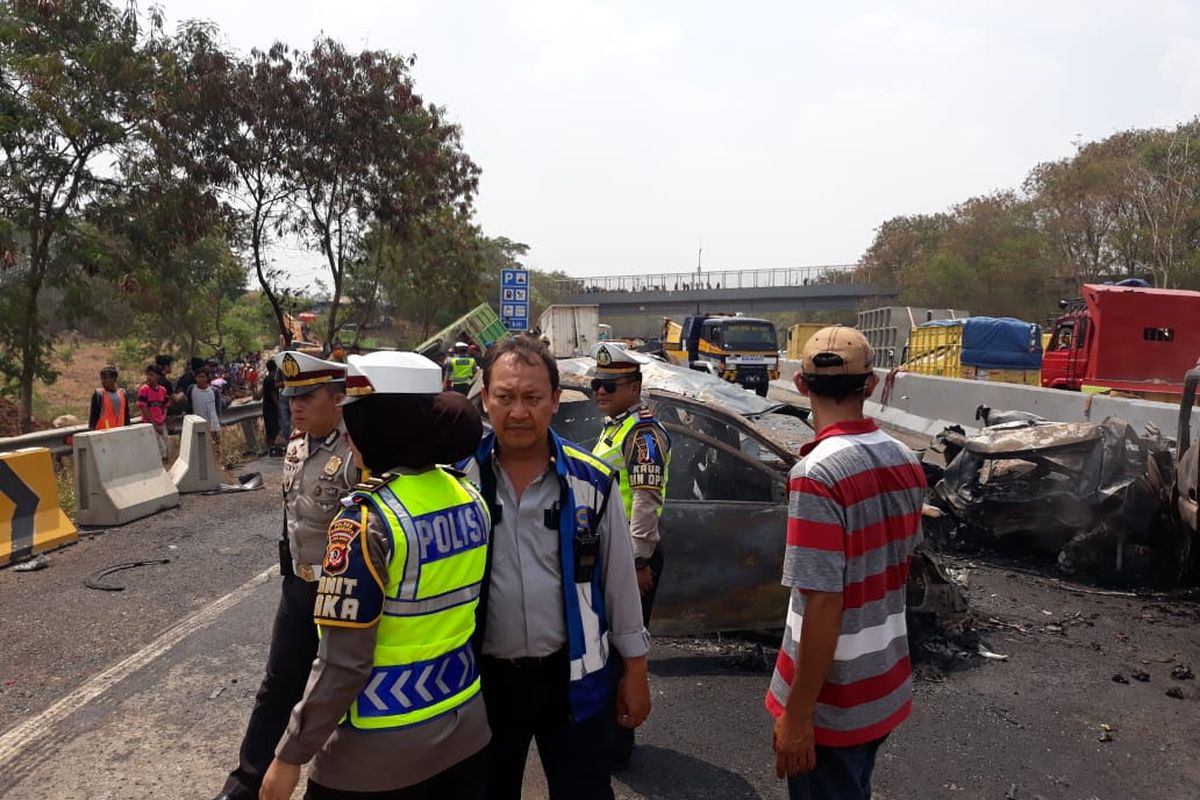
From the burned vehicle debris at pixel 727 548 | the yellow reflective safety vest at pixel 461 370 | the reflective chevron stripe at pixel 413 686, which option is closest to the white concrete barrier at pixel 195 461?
the yellow reflective safety vest at pixel 461 370

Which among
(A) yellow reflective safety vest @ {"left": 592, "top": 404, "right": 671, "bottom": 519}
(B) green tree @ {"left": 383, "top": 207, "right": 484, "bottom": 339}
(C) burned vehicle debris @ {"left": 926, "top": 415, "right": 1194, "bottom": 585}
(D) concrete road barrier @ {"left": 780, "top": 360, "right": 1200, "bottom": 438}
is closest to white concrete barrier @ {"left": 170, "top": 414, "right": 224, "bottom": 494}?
(A) yellow reflective safety vest @ {"left": 592, "top": 404, "right": 671, "bottom": 519}

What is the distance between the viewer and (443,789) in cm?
195

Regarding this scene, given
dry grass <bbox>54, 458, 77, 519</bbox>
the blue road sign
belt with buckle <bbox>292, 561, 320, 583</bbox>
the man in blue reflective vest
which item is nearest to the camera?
the man in blue reflective vest

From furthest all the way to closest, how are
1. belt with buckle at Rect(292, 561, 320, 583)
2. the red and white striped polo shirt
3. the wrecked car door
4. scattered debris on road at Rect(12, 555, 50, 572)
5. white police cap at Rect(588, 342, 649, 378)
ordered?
1. scattered debris on road at Rect(12, 555, 50, 572)
2. the wrecked car door
3. white police cap at Rect(588, 342, 649, 378)
4. belt with buckle at Rect(292, 561, 320, 583)
5. the red and white striped polo shirt

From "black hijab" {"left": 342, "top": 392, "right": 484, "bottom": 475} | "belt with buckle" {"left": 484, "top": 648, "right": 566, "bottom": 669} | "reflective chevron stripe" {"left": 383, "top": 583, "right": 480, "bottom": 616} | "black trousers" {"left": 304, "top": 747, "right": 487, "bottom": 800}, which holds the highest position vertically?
"black hijab" {"left": 342, "top": 392, "right": 484, "bottom": 475}

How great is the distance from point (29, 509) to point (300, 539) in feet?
18.0

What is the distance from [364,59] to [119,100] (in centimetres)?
522

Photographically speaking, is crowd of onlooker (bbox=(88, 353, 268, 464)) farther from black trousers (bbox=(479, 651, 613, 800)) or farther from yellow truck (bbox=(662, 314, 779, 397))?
yellow truck (bbox=(662, 314, 779, 397))

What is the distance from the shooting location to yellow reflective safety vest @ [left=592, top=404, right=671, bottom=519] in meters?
3.48

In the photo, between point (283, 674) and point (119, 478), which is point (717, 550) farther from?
point (119, 478)

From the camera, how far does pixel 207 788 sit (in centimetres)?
343

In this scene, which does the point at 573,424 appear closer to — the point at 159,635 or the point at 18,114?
the point at 159,635

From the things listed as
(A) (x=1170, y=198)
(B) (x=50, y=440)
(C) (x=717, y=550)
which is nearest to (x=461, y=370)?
(B) (x=50, y=440)

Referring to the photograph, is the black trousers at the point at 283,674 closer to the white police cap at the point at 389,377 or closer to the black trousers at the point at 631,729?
the black trousers at the point at 631,729
